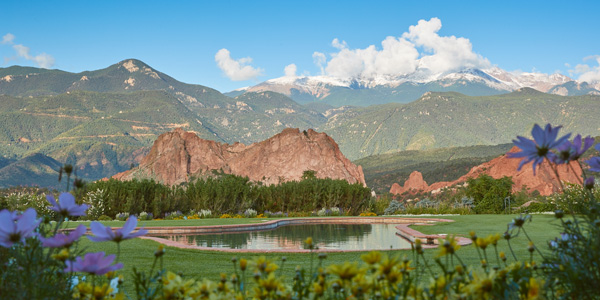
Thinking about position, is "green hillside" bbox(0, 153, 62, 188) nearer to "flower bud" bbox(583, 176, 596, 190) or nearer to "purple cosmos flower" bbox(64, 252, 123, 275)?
"purple cosmos flower" bbox(64, 252, 123, 275)

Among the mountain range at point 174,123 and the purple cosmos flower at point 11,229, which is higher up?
the mountain range at point 174,123

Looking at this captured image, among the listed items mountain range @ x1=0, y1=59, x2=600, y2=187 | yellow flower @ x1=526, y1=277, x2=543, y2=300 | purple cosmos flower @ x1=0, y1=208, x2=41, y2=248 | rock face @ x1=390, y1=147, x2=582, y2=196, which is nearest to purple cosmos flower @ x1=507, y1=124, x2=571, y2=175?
yellow flower @ x1=526, y1=277, x2=543, y2=300

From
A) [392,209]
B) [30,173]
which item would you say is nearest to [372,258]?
[392,209]

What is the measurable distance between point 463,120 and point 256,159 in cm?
14019

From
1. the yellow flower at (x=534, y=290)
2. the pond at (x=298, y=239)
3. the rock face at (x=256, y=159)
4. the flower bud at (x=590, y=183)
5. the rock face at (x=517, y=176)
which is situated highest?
the rock face at (x=256, y=159)

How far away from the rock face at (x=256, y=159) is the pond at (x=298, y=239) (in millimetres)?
22184

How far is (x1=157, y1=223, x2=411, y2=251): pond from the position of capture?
10.2 meters

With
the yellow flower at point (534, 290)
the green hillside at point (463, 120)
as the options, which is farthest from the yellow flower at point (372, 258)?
the green hillside at point (463, 120)

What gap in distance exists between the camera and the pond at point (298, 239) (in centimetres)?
1023

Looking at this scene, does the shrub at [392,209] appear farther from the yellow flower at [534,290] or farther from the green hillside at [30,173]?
the green hillside at [30,173]

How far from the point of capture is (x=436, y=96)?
183 m

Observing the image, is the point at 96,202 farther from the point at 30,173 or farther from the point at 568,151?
the point at 30,173

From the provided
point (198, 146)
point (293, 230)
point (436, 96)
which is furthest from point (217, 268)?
point (436, 96)

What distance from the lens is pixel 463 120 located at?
170 meters
